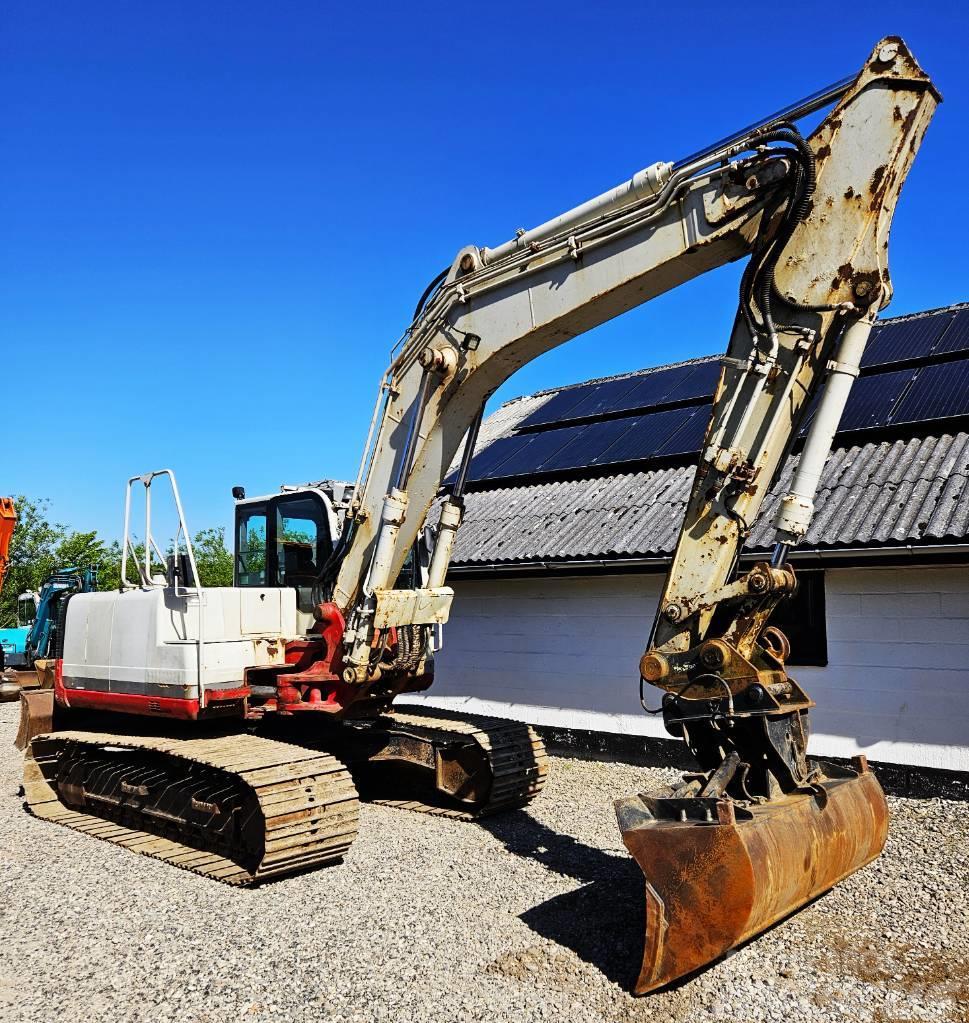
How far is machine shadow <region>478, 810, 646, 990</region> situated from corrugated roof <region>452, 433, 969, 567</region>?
3479 mm

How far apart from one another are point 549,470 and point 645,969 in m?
8.97

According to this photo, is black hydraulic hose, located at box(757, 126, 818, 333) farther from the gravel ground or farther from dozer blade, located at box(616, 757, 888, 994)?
the gravel ground

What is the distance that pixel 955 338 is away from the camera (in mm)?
11469

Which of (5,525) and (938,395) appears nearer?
(938,395)

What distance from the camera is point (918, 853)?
685 centimetres

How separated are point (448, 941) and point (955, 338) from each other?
9907 mm

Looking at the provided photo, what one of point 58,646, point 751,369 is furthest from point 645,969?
point 58,646

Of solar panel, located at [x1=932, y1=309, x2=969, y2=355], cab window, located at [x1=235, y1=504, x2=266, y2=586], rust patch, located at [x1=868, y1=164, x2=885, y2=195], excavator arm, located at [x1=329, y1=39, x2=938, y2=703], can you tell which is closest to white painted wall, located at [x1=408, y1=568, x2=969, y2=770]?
solar panel, located at [x1=932, y1=309, x2=969, y2=355]

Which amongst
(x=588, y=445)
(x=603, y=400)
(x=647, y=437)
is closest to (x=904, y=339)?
(x=647, y=437)

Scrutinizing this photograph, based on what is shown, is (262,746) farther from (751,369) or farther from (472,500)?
(472,500)

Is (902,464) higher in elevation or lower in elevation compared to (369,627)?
higher

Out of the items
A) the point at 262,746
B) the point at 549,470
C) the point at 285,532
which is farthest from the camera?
the point at 549,470

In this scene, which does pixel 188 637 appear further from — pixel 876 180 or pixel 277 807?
pixel 876 180

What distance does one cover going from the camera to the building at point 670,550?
8.41 m
